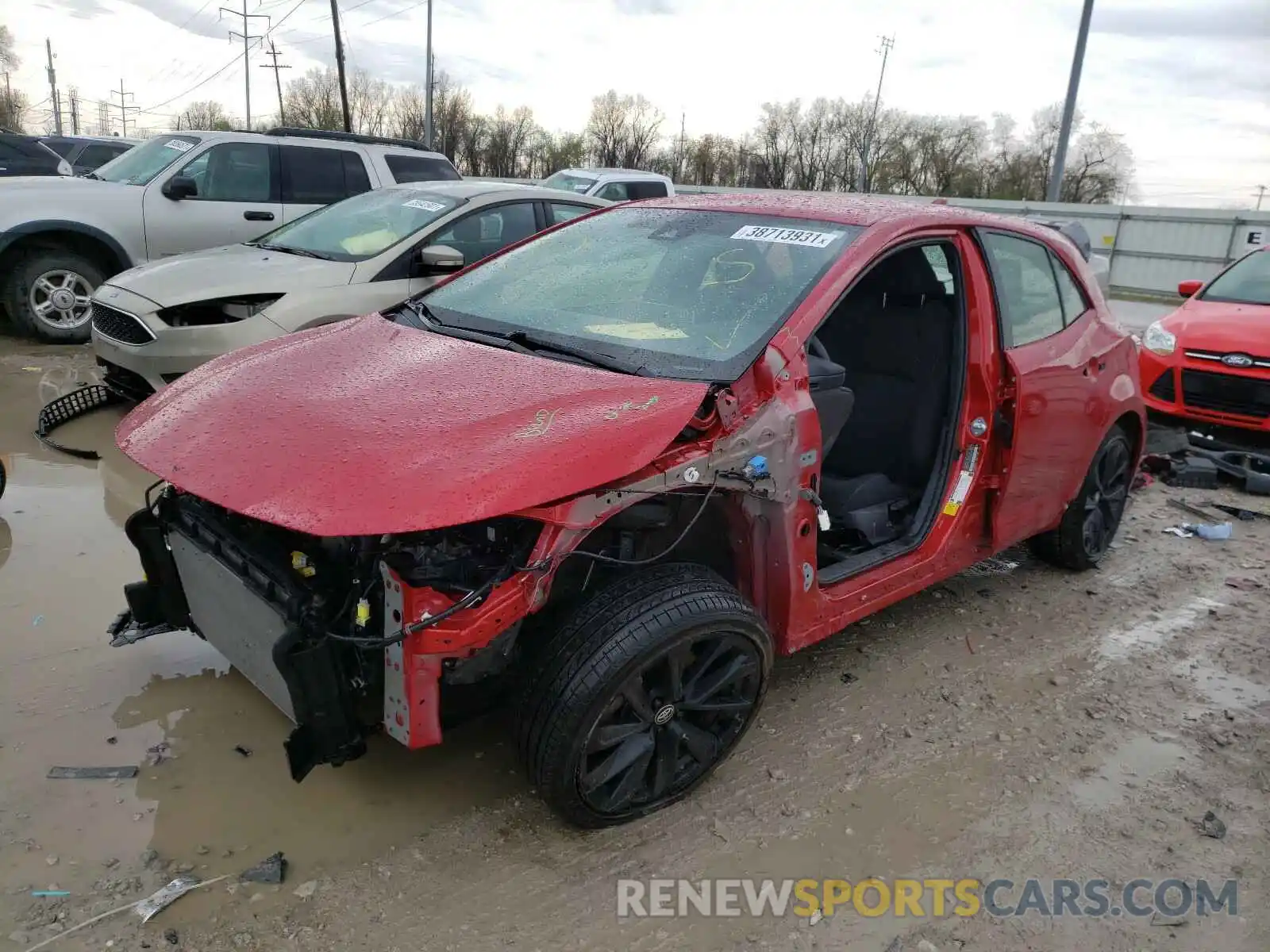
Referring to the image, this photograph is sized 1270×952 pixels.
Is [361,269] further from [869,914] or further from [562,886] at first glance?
[869,914]

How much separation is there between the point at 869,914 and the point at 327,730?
1495 millimetres

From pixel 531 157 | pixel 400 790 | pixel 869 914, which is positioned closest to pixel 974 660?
pixel 869 914

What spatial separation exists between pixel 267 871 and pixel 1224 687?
3.57 m

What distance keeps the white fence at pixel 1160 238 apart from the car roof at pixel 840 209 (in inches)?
704

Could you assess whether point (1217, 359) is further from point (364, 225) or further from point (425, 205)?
point (364, 225)

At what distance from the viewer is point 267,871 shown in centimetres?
235

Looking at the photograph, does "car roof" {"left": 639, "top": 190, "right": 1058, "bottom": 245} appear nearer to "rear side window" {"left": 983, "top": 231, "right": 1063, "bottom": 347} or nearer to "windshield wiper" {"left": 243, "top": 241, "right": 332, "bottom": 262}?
"rear side window" {"left": 983, "top": 231, "right": 1063, "bottom": 347}

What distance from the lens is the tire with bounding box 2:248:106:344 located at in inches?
310

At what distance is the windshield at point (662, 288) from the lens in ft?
9.10

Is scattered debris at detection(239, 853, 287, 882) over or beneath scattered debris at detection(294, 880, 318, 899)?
over

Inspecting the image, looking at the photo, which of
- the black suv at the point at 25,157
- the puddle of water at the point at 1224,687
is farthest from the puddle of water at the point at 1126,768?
the black suv at the point at 25,157

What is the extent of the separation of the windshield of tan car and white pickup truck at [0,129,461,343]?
1835 mm

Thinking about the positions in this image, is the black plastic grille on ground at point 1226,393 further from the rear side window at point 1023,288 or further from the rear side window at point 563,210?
the rear side window at point 563,210

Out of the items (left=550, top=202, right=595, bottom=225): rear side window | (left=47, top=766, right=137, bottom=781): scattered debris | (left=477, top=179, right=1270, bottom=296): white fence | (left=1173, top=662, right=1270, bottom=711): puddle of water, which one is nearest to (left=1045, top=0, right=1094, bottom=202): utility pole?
(left=477, top=179, right=1270, bottom=296): white fence
